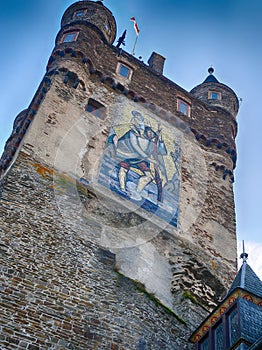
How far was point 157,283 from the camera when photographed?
36.0 feet

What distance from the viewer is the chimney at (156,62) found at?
769 inches

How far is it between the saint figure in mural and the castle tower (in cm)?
4

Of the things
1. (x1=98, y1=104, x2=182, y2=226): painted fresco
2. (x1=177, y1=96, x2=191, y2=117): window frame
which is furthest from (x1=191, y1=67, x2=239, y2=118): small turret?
(x1=98, y1=104, x2=182, y2=226): painted fresco

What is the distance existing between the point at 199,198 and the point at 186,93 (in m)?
4.90

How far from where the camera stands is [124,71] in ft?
55.2

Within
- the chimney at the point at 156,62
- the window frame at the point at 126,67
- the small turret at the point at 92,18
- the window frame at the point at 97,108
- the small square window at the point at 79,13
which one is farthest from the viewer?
the chimney at the point at 156,62

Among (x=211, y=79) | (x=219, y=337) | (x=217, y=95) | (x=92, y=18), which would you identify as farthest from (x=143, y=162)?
(x=211, y=79)

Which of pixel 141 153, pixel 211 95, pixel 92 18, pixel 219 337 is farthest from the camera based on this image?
pixel 211 95

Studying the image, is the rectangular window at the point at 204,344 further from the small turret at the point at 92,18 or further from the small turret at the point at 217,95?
the small turret at the point at 92,18

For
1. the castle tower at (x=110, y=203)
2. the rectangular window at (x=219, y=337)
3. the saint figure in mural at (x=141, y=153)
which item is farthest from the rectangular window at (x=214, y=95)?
the rectangular window at (x=219, y=337)

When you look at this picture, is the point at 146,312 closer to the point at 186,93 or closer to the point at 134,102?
the point at 134,102

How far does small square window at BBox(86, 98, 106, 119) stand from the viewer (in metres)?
14.3

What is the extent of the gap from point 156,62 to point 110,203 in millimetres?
9252

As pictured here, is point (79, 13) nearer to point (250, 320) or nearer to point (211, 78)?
point (211, 78)
